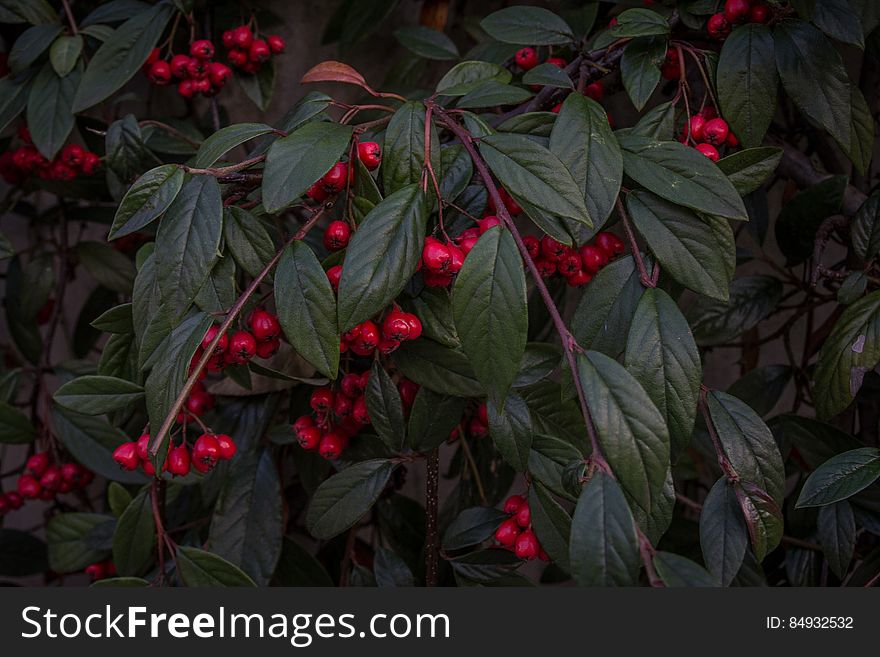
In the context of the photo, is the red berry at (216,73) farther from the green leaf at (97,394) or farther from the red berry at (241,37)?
the green leaf at (97,394)

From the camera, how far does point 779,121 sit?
3.37ft

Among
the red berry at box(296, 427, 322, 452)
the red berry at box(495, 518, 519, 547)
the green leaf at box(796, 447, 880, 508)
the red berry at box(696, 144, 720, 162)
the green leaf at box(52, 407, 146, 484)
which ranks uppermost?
the red berry at box(696, 144, 720, 162)

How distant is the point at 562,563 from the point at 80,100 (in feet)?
2.38

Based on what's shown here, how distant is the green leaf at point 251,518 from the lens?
81 cm

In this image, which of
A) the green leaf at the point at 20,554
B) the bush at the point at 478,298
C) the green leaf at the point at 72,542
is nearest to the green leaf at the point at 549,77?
the bush at the point at 478,298

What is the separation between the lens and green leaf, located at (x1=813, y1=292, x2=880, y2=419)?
661 mm

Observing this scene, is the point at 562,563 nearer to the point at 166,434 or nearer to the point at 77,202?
the point at 166,434

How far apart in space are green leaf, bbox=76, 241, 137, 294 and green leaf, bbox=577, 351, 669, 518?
33.0 inches

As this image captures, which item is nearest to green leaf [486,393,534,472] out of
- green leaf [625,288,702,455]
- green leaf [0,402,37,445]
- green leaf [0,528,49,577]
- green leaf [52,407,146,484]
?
green leaf [625,288,702,455]

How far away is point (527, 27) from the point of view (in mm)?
791

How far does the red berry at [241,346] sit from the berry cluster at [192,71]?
0.49 meters

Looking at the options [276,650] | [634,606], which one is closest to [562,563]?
[634,606]

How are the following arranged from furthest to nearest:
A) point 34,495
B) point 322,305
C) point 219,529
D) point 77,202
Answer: point 77,202 < point 34,495 < point 219,529 < point 322,305

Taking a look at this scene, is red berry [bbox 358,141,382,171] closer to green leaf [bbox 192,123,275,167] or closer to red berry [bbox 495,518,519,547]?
green leaf [bbox 192,123,275,167]
